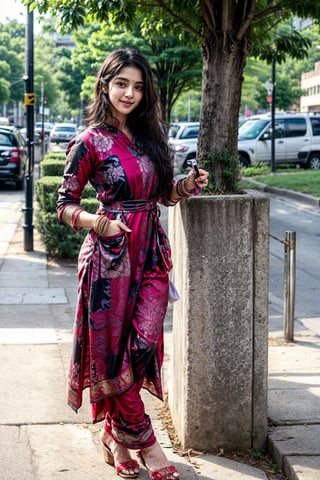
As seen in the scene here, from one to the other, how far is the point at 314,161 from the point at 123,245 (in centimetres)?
2411

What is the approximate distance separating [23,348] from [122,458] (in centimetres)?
257

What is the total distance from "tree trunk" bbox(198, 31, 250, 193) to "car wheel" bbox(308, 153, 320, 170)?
22078 millimetres

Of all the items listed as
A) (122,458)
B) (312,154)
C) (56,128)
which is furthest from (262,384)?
(56,128)

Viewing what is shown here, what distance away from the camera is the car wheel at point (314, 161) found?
27.2 m

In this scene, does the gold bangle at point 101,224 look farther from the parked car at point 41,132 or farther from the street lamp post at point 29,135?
the parked car at point 41,132

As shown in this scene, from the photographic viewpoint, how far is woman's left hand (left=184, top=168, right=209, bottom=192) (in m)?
3.91

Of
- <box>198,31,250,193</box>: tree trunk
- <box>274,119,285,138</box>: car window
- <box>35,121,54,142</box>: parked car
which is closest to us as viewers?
<box>198,31,250,193</box>: tree trunk

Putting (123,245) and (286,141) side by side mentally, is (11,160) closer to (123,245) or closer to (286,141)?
(286,141)

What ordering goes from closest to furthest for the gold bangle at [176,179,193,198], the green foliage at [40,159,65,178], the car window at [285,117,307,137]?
the gold bangle at [176,179,193,198] < the green foliage at [40,159,65,178] < the car window at [285,117,307,137]

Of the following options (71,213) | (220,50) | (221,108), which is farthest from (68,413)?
(220,50)

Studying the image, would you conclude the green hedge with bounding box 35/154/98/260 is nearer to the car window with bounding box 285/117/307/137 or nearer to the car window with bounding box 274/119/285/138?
the car window with bounding box 274/119/285/138

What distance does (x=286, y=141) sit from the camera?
2695 centimetres

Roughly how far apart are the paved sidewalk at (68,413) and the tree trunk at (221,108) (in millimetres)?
1327

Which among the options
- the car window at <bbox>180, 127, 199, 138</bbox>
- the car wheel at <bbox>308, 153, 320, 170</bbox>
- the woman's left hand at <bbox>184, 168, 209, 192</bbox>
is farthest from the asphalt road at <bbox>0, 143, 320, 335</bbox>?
the car window at <bbox>180, 127, 199, 138</bbox>
